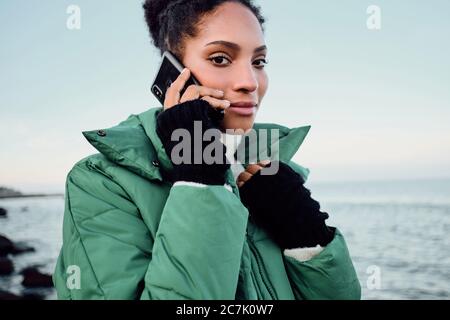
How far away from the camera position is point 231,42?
1868mm

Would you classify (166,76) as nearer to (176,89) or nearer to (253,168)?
(176,89)

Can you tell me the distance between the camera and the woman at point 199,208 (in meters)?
1.38

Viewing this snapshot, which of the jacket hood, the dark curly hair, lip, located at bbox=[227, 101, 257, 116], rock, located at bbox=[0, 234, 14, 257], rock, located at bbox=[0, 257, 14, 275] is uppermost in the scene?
the dark curly hair

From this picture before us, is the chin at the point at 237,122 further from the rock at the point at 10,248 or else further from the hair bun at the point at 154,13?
the rock at the point at 10,248

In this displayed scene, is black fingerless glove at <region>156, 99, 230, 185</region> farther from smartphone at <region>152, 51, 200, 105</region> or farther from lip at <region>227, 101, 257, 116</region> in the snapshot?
smartphone at <region>152, 51, 200, 105</region>

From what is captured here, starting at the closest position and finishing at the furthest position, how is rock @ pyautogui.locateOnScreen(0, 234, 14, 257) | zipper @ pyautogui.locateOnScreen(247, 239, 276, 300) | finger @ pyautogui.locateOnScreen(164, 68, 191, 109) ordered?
1. zipper @ pyautogui.locateOnScreen(247, 239, 276, 300)
2. finger @ pyautogui.locateOnScreen(164, 68, 191, 109)
3. rock @ pyautogui.locateOnScreen(0, 234, 14, 257)

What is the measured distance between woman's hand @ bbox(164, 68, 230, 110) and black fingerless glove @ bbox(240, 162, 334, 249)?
1.20ft

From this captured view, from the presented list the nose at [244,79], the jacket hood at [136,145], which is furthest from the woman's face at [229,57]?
the jacket hood at [136,145]

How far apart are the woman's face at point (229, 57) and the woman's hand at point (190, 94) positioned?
0.06 metres

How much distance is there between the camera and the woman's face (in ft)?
6.18

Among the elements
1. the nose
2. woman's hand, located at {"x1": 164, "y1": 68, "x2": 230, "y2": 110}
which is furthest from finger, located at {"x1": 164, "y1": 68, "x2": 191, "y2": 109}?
the nose
